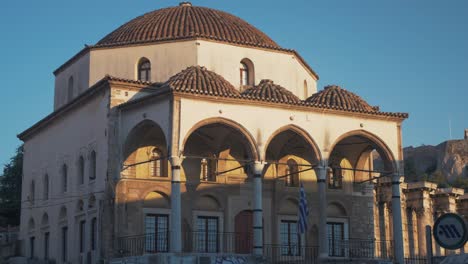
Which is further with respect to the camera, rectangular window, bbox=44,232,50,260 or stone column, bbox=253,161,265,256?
rectangular window, bbox=44,232,50,260

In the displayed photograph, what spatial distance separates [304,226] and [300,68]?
10.7 m

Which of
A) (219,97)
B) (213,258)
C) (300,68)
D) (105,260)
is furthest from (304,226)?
(300,68)

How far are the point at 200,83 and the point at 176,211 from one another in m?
5.17

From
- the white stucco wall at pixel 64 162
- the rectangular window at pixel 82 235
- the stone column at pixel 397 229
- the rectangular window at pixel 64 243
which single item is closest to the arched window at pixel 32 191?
the white stucco wall at pixel 64 162

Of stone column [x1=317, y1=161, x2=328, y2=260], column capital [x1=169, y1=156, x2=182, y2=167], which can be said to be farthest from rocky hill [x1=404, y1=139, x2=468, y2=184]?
column capital [x1=169, y1=156, x2=182, y2=167]

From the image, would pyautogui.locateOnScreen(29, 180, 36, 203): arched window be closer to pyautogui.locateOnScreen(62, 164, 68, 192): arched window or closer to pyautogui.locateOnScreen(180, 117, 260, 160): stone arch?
pyautogui.locateOnScreen(62, 164, 68, 192): arched window

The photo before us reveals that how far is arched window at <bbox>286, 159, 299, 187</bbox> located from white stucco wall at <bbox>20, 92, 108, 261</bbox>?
334 inches

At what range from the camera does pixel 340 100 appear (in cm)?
3241

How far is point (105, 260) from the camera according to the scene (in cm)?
2888

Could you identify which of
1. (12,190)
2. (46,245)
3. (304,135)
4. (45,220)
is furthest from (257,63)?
(12,190)

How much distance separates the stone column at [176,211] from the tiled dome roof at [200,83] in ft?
8.91

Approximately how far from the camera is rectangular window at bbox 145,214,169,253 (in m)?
29.9

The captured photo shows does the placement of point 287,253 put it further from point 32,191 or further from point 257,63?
point 32,191

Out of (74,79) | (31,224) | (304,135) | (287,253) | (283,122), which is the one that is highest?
(74,79)
